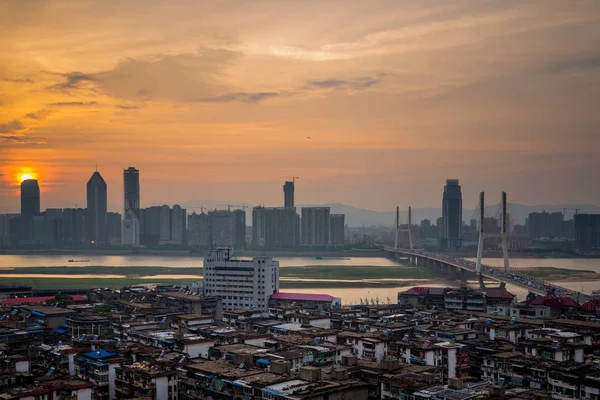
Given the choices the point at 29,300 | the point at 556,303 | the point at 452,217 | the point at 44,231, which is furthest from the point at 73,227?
the point at 556,303

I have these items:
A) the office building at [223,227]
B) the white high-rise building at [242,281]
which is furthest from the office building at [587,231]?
the white high-rise building at [242,281]

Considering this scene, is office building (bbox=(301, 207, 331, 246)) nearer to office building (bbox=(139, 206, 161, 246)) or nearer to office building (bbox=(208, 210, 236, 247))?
office building (bbox=(208, 210, 236, 247))

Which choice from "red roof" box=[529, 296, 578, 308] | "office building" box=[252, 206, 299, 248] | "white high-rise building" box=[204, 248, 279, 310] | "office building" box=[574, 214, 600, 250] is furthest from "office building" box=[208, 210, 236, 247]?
"red roof" box=[529, 296, 578, 308]

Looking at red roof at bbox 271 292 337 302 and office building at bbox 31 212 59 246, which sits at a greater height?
office building at bbox 31 212 59 246

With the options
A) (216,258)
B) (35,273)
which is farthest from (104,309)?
(35,273)

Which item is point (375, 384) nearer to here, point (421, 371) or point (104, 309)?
point (421, 371)

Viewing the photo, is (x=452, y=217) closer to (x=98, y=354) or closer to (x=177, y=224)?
(x=177, y=224)
